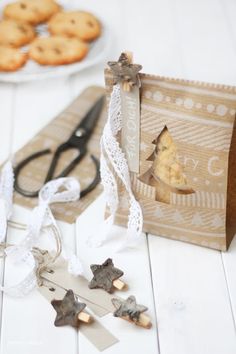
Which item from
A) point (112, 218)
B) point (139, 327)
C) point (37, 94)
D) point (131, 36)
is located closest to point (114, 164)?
point (112, 218)

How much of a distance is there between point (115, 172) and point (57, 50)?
0.41 m

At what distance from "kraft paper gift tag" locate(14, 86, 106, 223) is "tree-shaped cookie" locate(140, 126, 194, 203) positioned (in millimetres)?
135

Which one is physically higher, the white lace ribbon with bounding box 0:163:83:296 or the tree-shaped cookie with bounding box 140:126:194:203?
the tree-shaped cookie with bounding box 140:126:194:203

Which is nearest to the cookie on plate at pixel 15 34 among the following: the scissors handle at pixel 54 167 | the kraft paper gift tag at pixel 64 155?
the kraft paper gift tag at pixel 64 155

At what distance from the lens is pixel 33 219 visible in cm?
82

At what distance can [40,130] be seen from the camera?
3.32ft

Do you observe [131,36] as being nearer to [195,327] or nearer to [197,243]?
[197,243]

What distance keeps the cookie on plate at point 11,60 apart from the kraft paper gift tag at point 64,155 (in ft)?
0.39

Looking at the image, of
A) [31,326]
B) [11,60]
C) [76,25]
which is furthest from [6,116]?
[31,326]

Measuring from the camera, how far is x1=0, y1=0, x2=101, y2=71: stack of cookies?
1100 millimetres

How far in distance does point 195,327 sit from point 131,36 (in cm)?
73

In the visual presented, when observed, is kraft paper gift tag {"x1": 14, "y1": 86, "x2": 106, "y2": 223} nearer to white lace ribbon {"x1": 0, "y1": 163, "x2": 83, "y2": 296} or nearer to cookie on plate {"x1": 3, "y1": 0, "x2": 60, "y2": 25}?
white lace ribbon {"x1": 0, "y1": 163, "x2": 83, "y2": 296}

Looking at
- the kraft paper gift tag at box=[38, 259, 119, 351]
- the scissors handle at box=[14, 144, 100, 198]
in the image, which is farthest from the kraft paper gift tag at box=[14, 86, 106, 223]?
the kraft paper gift tag at box=[38, 259, 119, 351]

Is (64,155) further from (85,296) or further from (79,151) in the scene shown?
(85,296)
